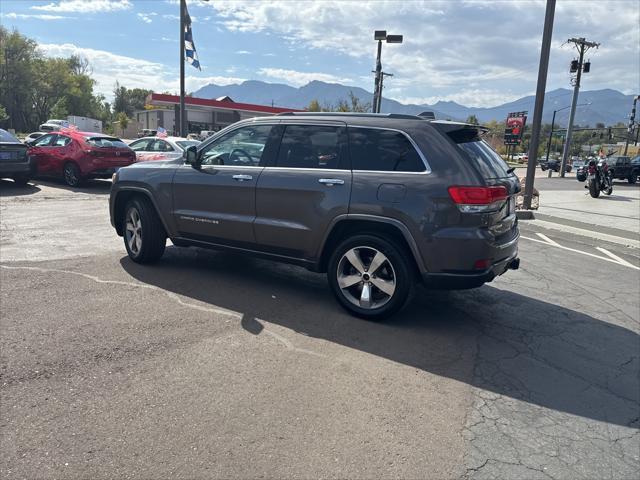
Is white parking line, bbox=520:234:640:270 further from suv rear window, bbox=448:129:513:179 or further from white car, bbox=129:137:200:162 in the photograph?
white car, bbox=129:137:200:162

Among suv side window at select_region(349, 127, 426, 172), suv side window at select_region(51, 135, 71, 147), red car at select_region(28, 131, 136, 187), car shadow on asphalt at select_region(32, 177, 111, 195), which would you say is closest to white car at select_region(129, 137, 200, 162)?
red car at select_region(28, 131, 136, 187)

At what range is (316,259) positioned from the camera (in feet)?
15.5

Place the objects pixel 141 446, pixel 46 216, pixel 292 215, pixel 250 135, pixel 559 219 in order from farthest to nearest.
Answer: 1. pixel 559 219
2. pixel 46 216
3. pixel 250 135
4. pixel 292 215
5. pixel 141 446

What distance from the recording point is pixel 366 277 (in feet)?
14.6

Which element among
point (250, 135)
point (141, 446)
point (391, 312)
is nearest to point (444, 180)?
point (391, 312)

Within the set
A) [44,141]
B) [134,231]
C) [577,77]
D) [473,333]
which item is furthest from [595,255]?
[577,77]

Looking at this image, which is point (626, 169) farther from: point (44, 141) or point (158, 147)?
point (44, 141)

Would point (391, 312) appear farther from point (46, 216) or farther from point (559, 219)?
point (559, 219)

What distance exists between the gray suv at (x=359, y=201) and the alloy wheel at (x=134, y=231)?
0.58 meters

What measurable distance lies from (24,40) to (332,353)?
77998mm

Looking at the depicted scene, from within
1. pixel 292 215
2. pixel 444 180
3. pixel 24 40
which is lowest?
pixel 292 215

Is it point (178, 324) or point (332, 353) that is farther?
point (178, 324)

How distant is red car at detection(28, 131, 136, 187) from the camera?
504 inches

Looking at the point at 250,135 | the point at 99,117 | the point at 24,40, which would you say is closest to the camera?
the point at 250,135
